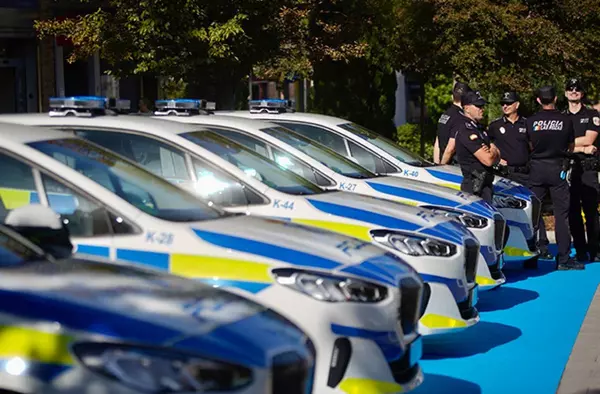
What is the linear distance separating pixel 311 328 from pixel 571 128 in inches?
280

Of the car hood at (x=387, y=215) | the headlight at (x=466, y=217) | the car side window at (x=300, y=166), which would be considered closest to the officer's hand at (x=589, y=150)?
the headlight at (x=466, y=217)

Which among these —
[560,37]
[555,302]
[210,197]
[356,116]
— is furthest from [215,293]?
[356,116]

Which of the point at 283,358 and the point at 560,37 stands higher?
the point at 560,37

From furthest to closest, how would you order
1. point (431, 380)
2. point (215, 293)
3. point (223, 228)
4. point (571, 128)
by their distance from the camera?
point (571, 128) → point (431, 380) → point (223, 228) → point (215, 293)

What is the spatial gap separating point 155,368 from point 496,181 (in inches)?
369

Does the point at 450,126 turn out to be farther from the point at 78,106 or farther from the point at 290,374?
the point at 290,374

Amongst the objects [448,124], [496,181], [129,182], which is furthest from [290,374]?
[448,124]

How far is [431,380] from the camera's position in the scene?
7289 millimetres

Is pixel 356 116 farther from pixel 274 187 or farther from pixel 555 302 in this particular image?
pixel 274 187

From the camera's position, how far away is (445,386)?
7145 mm

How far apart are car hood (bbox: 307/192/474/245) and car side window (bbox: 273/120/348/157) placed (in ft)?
9.73

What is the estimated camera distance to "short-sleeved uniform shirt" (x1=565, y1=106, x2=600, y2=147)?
12.3 meters

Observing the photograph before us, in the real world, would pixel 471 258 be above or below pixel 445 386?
above

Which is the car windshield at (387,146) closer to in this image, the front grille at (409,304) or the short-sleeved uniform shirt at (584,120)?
the short-sleeved uniform shirt at (584,120)
